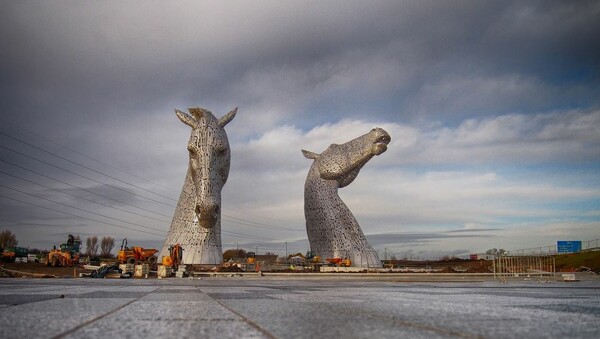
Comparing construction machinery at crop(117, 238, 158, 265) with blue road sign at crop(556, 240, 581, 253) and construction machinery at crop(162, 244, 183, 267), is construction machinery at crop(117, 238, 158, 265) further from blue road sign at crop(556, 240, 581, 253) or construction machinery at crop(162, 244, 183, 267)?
blue road sign at crop(556, 240, 581, 253)

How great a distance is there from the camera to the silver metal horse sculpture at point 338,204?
33.8 metres

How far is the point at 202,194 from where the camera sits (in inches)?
1190

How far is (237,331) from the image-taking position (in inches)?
79.8

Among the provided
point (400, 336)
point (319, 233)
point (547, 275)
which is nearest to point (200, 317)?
point (400, 336)

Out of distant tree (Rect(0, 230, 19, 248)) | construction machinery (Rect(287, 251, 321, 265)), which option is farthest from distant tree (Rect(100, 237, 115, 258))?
construction machinery (Rect(287, 251, 321, 265))

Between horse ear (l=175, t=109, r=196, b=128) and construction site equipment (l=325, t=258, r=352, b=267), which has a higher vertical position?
horse ear (l=175, t=109, r=196, b=128)

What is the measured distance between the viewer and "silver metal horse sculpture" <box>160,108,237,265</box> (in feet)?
99.6

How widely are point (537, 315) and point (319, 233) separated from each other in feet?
106

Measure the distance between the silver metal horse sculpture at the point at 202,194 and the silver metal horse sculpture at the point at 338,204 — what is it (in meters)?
6.89

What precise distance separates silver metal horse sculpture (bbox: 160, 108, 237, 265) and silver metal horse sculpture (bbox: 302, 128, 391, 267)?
6.89 metres

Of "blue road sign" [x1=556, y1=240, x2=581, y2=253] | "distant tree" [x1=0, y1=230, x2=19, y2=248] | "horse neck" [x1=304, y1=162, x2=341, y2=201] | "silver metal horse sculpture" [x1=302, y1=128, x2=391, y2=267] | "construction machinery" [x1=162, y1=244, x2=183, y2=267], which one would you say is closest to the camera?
"construction machinery" [x1=162, y1=244, x2=183, y2=267]

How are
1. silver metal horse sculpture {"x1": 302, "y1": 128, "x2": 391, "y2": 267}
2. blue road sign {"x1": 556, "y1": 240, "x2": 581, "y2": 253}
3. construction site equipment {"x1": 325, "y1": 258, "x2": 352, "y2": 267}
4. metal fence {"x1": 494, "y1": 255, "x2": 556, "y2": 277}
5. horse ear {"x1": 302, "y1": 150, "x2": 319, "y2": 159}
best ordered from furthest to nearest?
blue road sign {"x1": 556, "y1": 240, "x2": 581, "y2": 253} → horse ear {"x1": 302, "y1": 150, "x2": 319, "y2": 159} → silver metal horse sculpture {"x1": 302, "y1": 128, "x2": 391, "y2": 267} → construction site equipment {"x1": 325, "y1": 258, "x2": 352, "y2": 267} → metal fence {"x1": 494, "y1": 255, "x2": 556, "y2": 277}

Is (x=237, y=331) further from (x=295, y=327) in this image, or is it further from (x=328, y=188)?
(x=328, y=188)

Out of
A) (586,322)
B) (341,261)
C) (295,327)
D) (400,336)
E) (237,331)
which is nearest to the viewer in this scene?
(400,336)
